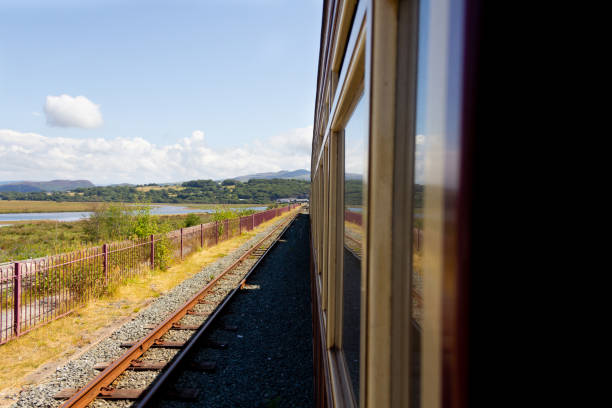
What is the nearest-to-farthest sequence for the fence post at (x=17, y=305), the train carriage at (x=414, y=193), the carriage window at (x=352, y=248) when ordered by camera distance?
the train carriage at (x=414, y=193) < the carriage window at (x=352, y=248) < the fence post at (x=17, y=305)

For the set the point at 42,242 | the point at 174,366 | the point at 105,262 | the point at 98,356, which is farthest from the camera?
the point at 42,242

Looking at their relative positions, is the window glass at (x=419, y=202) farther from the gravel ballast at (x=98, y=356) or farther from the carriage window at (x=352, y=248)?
the gravel ballast at (x=98, y=356)

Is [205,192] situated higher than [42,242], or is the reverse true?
[205,192]

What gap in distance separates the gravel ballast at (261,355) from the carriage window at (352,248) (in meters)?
2.39

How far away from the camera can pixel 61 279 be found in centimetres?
744

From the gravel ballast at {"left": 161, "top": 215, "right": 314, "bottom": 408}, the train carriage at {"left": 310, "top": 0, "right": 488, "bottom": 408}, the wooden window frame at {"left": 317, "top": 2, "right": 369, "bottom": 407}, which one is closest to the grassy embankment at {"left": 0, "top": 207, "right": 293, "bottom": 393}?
the gravel ballast at {"left": 161, "top": 215, "right": 314, "bottom": 408}

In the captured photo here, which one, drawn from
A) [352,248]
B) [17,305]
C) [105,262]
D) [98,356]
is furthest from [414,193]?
[105,262]

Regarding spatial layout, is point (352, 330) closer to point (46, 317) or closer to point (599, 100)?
point (599, 100)

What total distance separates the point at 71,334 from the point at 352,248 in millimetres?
6087

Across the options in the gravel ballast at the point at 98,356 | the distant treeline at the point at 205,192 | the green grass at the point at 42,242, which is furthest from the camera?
the distant treeline at the point at 205,192

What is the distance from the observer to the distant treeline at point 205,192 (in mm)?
113812

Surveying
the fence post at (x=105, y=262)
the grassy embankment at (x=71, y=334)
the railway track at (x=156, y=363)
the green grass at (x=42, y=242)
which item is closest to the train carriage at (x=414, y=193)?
the railway track at (x=156, y=363)

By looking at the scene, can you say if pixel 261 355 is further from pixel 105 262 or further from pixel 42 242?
pixel 42 242

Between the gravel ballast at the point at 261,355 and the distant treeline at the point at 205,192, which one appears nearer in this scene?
the gravel ballast at the point at 261,355
